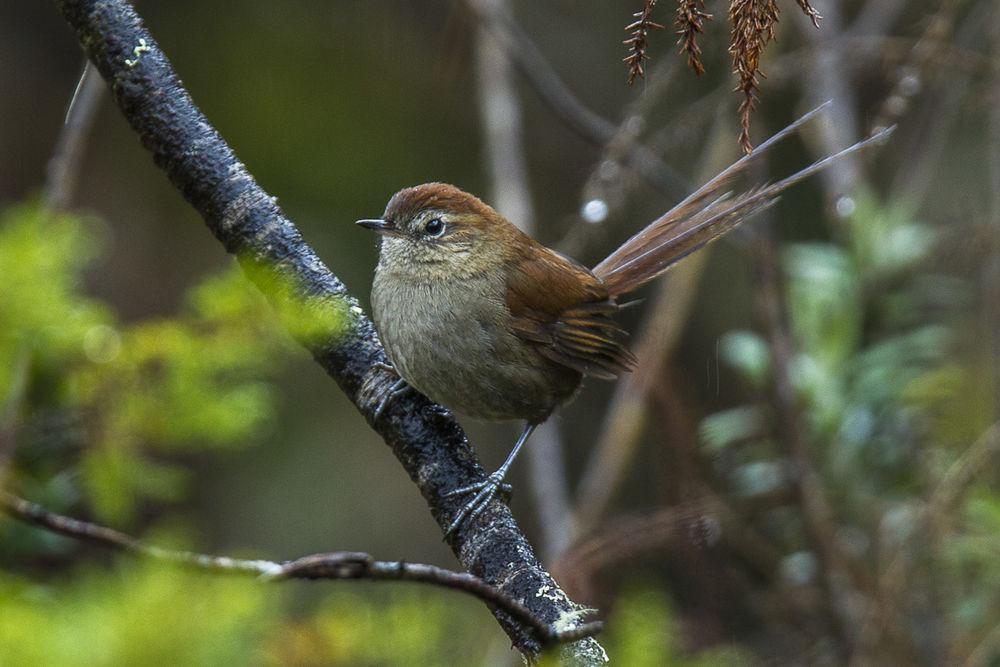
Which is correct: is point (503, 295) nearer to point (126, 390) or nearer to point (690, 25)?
point (126, 390)

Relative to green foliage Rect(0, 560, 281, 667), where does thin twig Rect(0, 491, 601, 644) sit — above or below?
above

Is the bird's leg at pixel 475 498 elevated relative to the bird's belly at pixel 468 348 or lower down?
lower down

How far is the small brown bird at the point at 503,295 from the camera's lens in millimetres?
3348

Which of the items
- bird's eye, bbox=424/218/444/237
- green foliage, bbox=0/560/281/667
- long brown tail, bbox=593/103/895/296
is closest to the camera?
green foliage, bbox=0/560/281/667

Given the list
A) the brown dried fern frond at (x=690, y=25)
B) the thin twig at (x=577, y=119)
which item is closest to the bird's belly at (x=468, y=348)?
the thin twig at (x=577, y=119)

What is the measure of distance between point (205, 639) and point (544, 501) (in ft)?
13.0

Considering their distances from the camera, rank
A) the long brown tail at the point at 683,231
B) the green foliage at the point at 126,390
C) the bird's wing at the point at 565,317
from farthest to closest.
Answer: the bird's wing at the point at 565,317 < the long brown tail at the point at 683,231 < the green foliage at the point at 126,390

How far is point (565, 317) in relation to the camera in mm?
3650

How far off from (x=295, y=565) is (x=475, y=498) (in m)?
1.03

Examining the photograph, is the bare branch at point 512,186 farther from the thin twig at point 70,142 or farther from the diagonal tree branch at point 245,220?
the diagonal tree branch at point 245,220

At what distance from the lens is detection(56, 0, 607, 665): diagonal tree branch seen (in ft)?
7.11

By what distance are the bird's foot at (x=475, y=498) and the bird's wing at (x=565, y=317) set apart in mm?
1224

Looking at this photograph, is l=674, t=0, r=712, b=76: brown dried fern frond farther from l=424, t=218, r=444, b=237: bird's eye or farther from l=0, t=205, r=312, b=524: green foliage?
l=424, t=218, r=444, b=237: bird's eye

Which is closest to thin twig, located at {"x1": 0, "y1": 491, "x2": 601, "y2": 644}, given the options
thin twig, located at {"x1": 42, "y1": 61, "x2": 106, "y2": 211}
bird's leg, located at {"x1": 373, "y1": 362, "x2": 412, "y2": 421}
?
bird's leg, located at {"x1": 373, "y1": 362, "x2": 412, "y2": 421}
